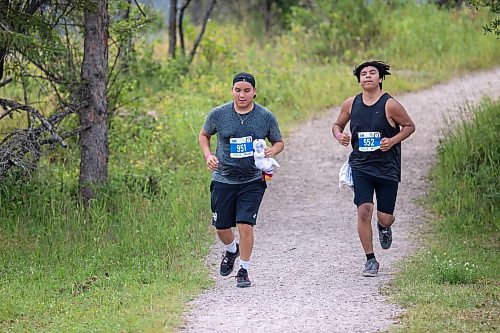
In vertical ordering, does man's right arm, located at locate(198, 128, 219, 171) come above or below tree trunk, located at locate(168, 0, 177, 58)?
below

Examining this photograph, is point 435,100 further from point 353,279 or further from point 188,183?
point 353,279

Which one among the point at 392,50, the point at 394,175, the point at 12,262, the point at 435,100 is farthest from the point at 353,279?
the point at 392,50

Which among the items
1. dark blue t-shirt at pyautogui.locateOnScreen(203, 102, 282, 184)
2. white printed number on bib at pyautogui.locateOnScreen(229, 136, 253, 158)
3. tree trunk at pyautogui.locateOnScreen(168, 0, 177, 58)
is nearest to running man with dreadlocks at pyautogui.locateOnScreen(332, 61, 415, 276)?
dark blue t-shirt at pyautogui.locateOnScreen(203, 102, 282, 184)

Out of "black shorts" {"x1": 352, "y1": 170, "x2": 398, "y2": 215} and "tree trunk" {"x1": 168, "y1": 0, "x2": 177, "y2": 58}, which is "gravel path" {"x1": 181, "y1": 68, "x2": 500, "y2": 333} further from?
"tree trunk" {"x1": 168, "y1": 0, "x2": 177, "y2": 58}

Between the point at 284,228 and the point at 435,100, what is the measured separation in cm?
774

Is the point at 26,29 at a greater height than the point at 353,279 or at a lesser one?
greater

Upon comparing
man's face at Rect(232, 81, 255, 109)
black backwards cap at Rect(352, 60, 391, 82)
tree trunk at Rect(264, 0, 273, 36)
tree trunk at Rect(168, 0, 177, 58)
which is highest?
tree trunk at Rect(264, 0, 273, 36)

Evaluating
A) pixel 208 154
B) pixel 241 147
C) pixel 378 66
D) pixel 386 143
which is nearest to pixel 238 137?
pixel 241 147

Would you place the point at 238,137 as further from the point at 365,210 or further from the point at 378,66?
the point at 378,66

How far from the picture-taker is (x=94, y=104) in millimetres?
10797

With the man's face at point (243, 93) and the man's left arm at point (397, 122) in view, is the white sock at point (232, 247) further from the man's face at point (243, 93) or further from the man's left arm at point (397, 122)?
the man's left arm at point (397, 122)

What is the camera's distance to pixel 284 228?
11.0m

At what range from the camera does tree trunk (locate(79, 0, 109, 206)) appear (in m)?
10.6

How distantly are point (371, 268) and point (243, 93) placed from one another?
A: 197cm
